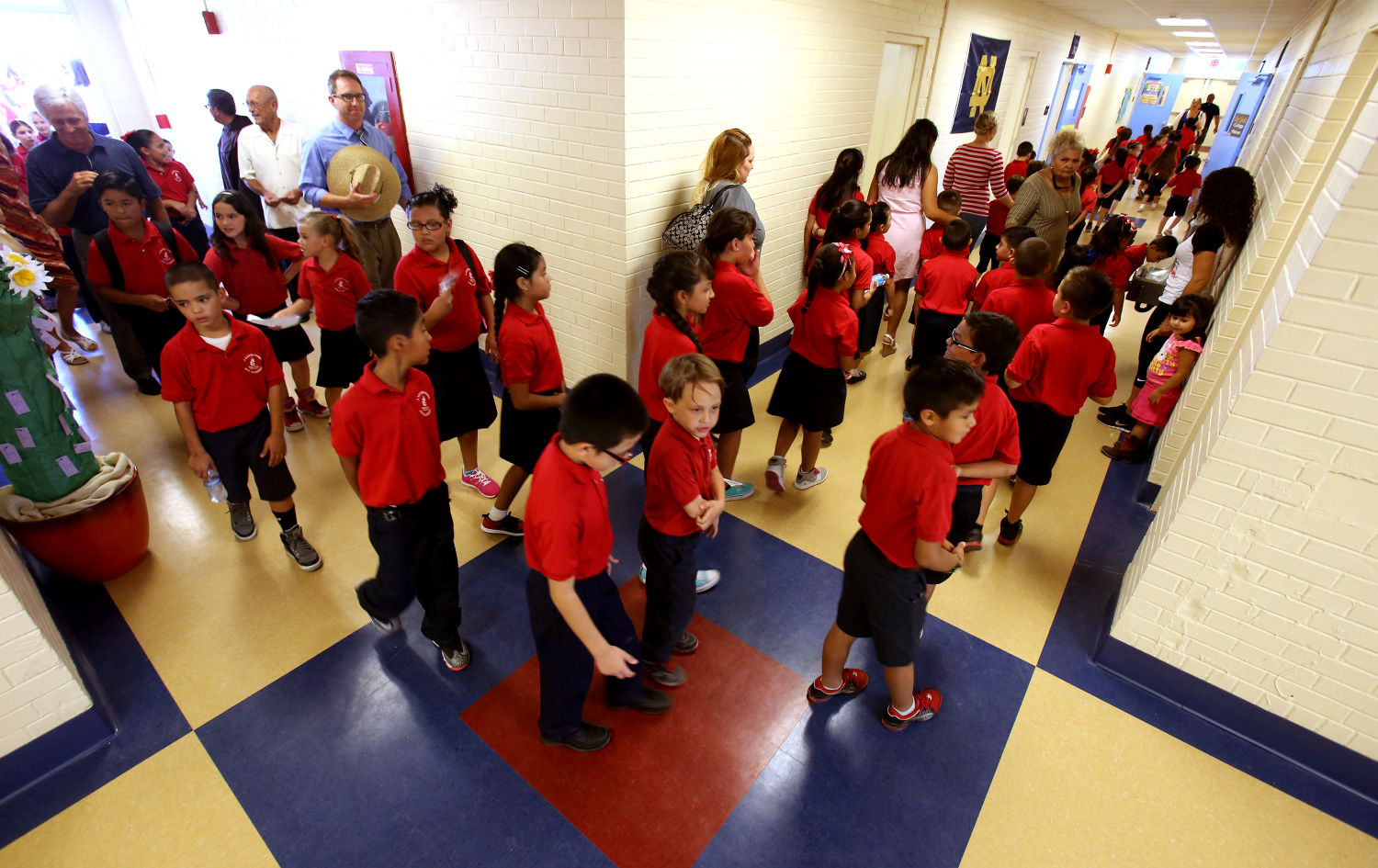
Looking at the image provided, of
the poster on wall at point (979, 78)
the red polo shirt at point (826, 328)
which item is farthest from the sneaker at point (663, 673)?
the poster on wall at point (979, 78)

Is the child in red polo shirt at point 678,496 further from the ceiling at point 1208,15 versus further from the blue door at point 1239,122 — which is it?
the blue door at point 1239,122

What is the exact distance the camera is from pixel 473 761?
2195 millimetres

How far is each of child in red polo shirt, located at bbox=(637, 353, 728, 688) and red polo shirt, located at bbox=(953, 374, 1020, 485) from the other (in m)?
1.03

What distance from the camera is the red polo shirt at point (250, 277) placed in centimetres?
345

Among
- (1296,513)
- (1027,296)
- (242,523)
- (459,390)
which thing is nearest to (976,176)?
(1027,296)

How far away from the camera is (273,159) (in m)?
4.68

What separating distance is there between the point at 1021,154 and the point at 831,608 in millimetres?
7552

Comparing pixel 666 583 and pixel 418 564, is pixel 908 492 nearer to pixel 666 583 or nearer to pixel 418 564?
pixel 666 583

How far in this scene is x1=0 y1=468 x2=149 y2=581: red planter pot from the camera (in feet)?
8.46

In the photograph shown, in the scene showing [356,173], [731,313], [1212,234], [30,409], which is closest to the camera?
[30,409]

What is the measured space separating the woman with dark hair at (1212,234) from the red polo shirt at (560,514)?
410 centimetres

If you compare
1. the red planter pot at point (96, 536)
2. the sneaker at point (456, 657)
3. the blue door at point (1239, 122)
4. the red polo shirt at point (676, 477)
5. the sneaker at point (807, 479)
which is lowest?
the sneaker at point (456, 657)

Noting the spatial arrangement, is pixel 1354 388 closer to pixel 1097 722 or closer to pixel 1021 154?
pixel 1097 722

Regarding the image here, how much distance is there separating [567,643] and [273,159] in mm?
4791
